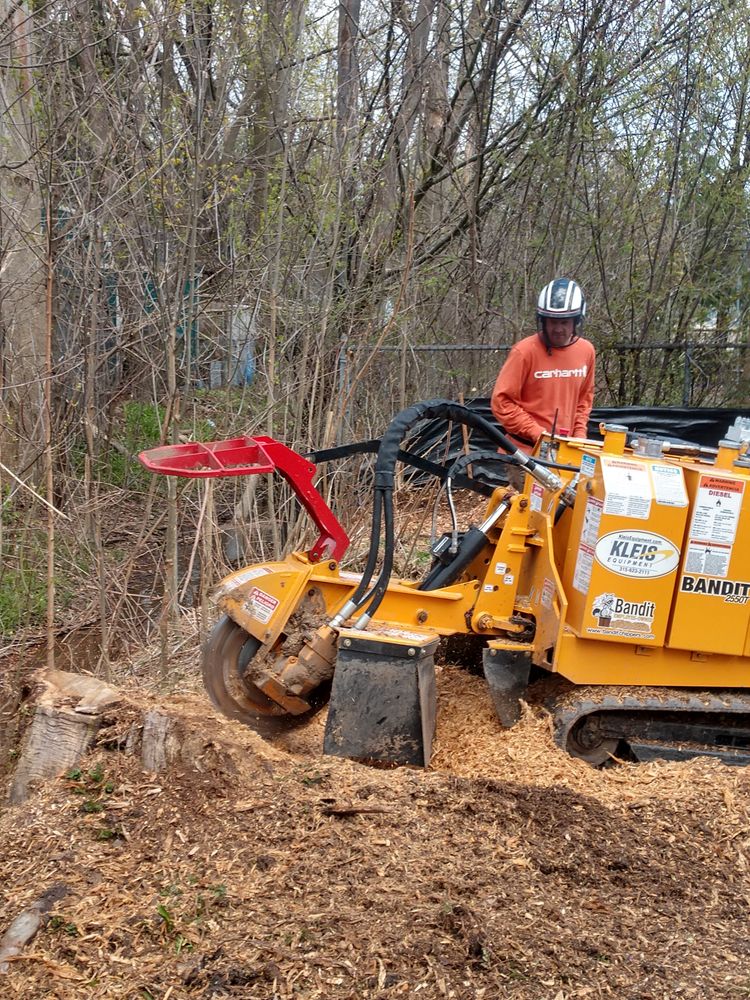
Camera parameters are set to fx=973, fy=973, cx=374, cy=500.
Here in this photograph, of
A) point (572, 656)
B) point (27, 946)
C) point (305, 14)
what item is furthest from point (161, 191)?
point (27, 946)

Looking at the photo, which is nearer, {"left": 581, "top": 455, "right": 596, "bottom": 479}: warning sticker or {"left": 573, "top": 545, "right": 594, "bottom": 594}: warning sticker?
{"left": 573, "top": 545, "right": 594, "bottom": 594}: warning sticker

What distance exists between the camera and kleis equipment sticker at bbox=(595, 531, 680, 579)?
4227mm

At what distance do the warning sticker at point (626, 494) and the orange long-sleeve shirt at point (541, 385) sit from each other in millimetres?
1399

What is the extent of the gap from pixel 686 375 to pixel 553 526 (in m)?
7.72

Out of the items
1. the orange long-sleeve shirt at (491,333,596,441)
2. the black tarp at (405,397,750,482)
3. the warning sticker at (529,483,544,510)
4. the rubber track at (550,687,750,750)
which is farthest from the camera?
the black tarp at (405,397,750,482)

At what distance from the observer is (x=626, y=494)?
4191 mm

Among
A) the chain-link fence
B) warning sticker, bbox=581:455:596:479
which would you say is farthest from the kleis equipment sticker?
the chain-link fence

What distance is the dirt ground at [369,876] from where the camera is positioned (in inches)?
107

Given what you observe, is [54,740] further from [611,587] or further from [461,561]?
[611,587]

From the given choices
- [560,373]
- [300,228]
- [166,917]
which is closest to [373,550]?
[166,917]

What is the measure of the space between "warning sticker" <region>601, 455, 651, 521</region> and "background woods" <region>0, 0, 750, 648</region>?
2.23 m

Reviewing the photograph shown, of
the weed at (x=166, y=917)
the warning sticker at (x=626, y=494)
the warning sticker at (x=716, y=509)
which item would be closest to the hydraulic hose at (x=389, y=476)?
the warning sticker at (x=626, y=494)

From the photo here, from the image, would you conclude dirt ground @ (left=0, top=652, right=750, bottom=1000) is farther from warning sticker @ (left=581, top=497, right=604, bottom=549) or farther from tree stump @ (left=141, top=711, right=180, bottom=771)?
warning sticker @ (left=581, top=497, right=604, bottom=549)

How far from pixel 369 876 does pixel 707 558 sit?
6.89 ft
